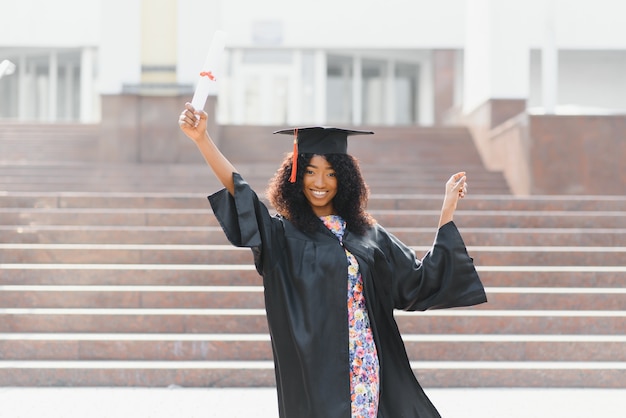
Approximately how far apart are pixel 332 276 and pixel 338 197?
35cm

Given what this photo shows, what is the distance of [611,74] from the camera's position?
2311 cm

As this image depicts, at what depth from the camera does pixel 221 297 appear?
22.3 feet

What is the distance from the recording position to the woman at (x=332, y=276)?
9.96 ft

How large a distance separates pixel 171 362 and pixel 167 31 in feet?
23.2

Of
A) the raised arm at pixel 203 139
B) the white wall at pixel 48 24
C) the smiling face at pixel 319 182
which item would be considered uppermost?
the white wall at pixel 48 24

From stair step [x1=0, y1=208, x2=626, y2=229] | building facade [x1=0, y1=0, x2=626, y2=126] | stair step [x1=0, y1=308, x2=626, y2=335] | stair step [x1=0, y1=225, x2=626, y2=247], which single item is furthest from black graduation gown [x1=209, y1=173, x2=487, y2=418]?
building facade [x1=0, y1=0, x2=626, y2=126]

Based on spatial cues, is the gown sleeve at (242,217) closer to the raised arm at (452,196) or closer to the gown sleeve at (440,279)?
the gown sleeve at (440,279)

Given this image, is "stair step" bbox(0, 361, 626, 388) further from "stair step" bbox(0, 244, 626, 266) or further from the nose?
the nose

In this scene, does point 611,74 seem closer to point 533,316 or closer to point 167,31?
point 167,31

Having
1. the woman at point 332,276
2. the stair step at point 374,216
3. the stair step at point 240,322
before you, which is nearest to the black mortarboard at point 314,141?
the woman at point 332,276

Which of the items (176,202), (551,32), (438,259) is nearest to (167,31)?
(176,202)

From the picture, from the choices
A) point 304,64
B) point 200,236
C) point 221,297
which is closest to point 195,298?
point 221,297

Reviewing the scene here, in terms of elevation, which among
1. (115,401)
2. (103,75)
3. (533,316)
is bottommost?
(115,401)

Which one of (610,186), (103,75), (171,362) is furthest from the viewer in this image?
(103,75)
